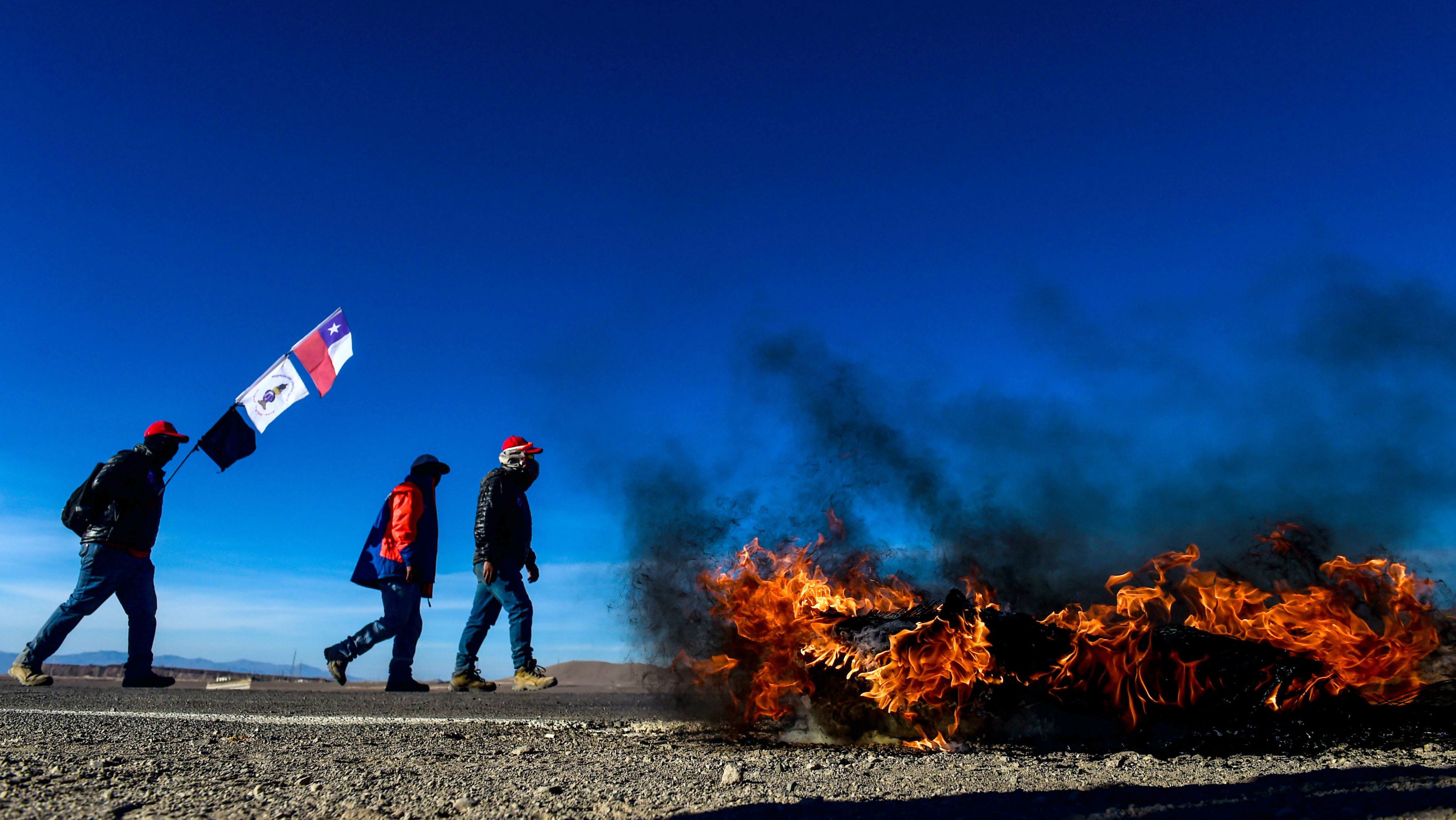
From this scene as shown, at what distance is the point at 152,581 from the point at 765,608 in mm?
7506

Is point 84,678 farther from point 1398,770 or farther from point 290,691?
point 1398,770

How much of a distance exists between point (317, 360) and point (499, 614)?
17.1 ft

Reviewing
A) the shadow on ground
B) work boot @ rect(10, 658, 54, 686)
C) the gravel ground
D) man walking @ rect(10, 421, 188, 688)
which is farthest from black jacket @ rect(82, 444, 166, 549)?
the shadow on ground

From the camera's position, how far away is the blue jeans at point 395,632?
872 cm

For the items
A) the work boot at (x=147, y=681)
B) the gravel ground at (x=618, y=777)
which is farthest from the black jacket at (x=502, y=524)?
the work boot at (x=147, y=681)

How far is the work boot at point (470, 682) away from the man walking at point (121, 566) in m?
3.23

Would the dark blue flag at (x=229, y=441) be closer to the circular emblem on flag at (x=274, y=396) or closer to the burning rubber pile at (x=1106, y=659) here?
the circular emblem on flag at (x=274, y=396)

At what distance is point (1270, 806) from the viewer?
295 cm

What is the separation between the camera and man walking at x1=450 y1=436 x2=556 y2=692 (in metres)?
8.38

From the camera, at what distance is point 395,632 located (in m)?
8.95

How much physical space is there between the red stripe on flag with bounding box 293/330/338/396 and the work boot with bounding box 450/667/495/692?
15.8 ft

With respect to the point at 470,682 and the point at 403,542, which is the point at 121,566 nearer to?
the point at 403,542

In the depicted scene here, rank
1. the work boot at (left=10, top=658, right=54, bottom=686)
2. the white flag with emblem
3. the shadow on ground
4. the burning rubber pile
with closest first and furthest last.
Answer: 1. the shadow on ground
2. the burning rubber pile
3. the work boot at (left=10, top=658, right=54, bottom=686)
4. the white flag with emblem

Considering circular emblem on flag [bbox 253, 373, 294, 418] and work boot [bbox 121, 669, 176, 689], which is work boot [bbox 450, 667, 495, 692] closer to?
work boot [bbox 121, 669, 176, 689]
